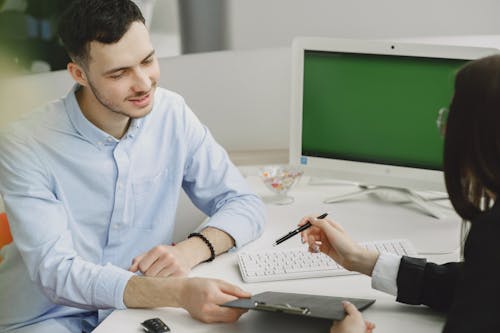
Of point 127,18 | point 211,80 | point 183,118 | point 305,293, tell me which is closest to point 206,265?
point 305,293

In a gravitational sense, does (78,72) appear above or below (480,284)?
above

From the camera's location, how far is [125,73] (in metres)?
1.76

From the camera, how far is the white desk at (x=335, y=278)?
139 centimetres

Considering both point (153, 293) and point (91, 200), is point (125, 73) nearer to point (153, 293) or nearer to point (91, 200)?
point (91, 200)

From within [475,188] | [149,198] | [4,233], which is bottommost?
[4,233]

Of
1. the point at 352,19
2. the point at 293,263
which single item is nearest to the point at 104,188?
the point at 293,263

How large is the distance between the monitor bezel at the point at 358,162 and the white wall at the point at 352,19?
671 millimetres

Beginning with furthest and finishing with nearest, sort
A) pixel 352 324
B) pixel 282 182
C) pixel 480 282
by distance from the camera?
pixel 282 182 < pixel 352 324 < pixel 480 282

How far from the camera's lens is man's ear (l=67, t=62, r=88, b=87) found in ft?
5.84

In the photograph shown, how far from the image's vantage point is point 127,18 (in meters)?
1.73

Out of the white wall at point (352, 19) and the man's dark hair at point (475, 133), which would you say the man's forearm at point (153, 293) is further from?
the white wall at point (352, 19)

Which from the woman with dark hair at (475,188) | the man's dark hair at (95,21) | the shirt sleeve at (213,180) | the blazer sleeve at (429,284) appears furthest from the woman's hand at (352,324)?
the man's dark hair at (95,21)

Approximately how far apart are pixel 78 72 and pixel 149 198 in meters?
0.40

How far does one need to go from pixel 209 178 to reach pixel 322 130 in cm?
42
